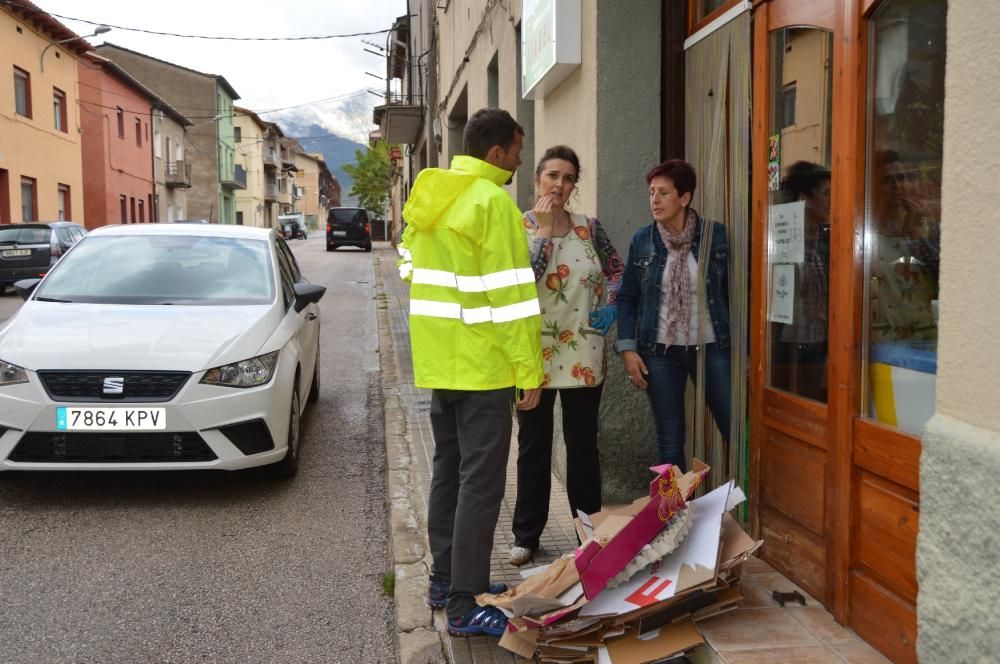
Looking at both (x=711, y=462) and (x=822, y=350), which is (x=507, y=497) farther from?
(x=822, y=350)

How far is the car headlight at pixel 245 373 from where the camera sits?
499 centimetres

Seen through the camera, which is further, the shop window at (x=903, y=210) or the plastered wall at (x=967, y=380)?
the shop window at (x=903, y=210)

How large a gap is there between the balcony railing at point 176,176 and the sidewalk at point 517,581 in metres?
43.2

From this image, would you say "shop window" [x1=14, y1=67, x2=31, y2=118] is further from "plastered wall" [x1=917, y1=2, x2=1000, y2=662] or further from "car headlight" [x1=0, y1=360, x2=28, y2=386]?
"plastered wall" [x1=917, y1=2, x2=1000, y2=662]

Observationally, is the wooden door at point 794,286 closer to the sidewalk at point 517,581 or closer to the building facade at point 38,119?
the sidewalk at point 517,581

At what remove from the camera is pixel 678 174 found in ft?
12.0

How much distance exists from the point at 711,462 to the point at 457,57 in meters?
9.75

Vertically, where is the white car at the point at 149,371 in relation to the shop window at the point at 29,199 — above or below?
below

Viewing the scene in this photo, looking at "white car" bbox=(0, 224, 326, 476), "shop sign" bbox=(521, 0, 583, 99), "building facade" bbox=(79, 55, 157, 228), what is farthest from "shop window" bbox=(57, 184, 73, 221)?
"shop sign" bbox=(521, 0, 583, 99)

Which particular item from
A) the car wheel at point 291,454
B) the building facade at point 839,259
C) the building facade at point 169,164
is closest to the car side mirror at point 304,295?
the car wheel at point 291,454

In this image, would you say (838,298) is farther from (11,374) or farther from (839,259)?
(11,374)

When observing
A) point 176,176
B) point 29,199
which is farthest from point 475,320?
point 176,176

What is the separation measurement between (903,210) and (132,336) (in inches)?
159

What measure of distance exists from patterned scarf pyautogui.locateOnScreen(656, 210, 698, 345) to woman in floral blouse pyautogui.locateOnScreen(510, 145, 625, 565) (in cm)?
25
